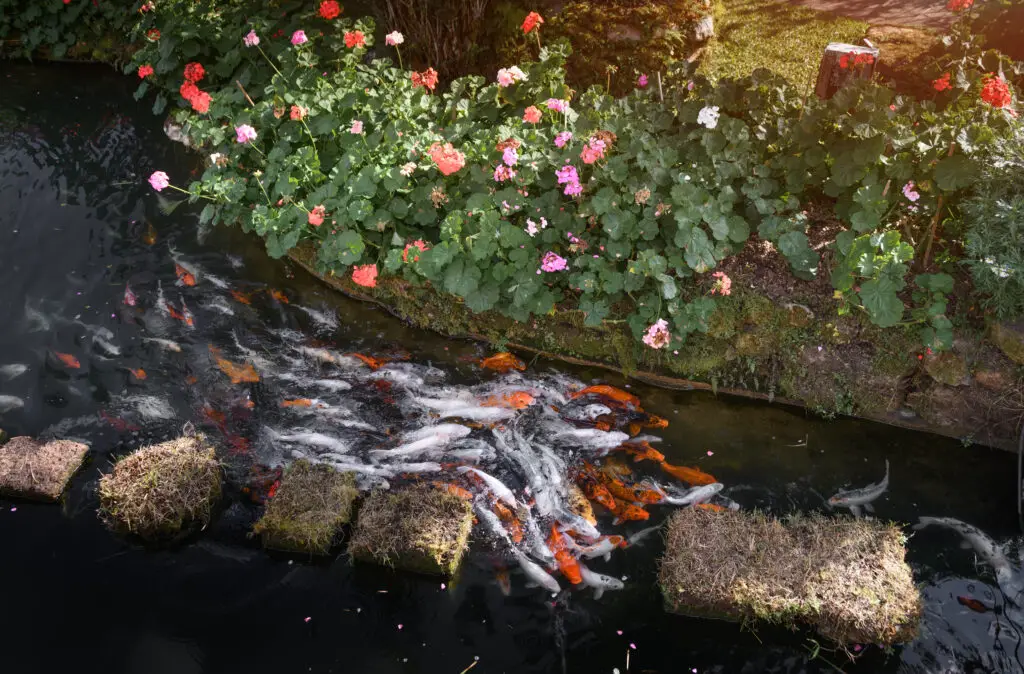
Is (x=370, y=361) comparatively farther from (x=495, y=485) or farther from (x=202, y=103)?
(x=202, y=103)

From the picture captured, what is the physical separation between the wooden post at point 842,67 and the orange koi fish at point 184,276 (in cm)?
506

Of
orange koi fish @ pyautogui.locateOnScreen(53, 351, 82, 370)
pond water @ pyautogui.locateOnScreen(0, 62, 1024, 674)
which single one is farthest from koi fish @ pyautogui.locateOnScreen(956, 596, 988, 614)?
orange koi fish @ pyautogui.locateOnScreen(53, 351, 82, 370)

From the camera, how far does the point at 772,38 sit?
7.20 m

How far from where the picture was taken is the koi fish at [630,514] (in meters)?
4.38

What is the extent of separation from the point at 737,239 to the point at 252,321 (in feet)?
11.9

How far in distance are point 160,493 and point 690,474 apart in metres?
3.15

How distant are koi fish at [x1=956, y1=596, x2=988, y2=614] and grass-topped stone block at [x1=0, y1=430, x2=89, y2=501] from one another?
519cm

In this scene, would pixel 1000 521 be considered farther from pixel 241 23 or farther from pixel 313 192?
pixel 241 23

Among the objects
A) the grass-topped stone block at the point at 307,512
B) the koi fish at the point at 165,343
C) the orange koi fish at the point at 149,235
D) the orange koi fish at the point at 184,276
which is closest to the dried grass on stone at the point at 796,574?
the grass-topped stone block at the point at 307,512

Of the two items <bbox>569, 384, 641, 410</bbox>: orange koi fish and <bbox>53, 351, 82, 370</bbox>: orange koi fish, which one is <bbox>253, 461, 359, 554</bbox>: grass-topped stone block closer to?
<bbox>569, 384, 641, 410</bbox>: orange koi fish

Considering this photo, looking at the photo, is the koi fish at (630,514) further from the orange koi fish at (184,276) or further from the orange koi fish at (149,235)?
the orange koi fish at (149,235)

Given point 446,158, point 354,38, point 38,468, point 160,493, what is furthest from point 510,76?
point 38,468

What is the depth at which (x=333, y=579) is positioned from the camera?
418 cm

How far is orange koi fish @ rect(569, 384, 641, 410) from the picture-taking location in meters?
5.04
